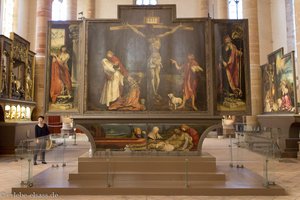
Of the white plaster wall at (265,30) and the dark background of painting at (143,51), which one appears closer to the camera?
the dark background of painting at (143,51)

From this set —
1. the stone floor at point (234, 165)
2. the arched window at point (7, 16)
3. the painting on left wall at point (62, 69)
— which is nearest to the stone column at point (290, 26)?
the stone floor at point (234, 165)

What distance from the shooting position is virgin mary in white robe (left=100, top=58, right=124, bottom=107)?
7793mm

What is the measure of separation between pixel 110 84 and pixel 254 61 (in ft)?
41.9

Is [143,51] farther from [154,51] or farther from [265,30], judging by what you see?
[265,30]

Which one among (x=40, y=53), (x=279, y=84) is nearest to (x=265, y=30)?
(x=279, y=84)

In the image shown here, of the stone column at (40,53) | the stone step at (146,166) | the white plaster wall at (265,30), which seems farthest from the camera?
the white plaster wall at (265,30)

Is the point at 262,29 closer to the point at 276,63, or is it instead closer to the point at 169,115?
the point at 276,63

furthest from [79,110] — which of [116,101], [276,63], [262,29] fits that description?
[262,29]

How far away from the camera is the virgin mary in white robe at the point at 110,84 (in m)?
7.79

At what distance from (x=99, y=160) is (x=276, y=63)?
10741 millimetres

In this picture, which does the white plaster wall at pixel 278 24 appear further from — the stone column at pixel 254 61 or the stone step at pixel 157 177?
the stone step at pixel 157 177

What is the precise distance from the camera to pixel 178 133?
7.74 meters

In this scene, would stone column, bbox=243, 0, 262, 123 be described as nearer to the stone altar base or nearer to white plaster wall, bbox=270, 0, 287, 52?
white plaster wall, bbox=270, 0, 287, 52

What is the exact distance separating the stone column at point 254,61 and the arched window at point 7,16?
17.1 meters
